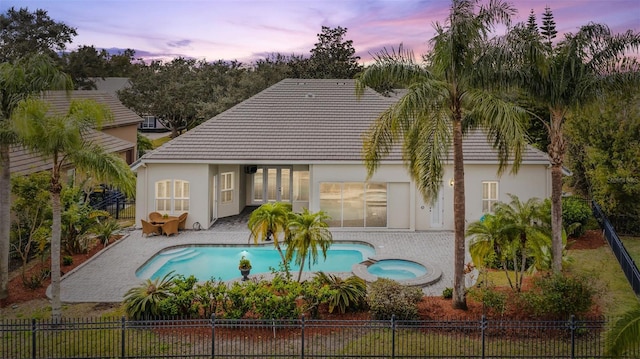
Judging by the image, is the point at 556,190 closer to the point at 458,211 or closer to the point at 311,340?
the point at 458,211

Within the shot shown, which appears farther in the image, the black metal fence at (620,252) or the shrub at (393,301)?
the black metal fence at (620,252)

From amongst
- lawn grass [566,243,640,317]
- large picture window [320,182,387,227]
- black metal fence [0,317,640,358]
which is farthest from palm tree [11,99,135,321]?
lawn grass [566,243,640,317]

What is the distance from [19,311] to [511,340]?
1189 cm

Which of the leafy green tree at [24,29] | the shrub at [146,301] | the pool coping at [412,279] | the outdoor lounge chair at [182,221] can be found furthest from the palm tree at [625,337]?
the leafy green tree at [24,29]

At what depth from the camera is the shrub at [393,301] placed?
471 inches

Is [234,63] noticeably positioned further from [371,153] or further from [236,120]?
[371,153]

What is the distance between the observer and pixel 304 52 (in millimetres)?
54625

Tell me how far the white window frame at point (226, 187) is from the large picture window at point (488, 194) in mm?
11981

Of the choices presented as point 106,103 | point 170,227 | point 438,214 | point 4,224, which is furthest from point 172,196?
point 106,103

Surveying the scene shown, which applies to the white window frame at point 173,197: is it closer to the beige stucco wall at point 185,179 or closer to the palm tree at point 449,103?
the beige stucco wall at point 185,179

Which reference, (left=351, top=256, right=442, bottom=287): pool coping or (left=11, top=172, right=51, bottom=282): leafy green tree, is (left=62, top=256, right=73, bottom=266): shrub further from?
(left=351, top=256, right=442, bottom=287): pool coping

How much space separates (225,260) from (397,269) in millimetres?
6434

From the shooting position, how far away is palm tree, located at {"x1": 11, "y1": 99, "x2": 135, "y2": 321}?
11305 mm

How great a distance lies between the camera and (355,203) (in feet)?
76.0
